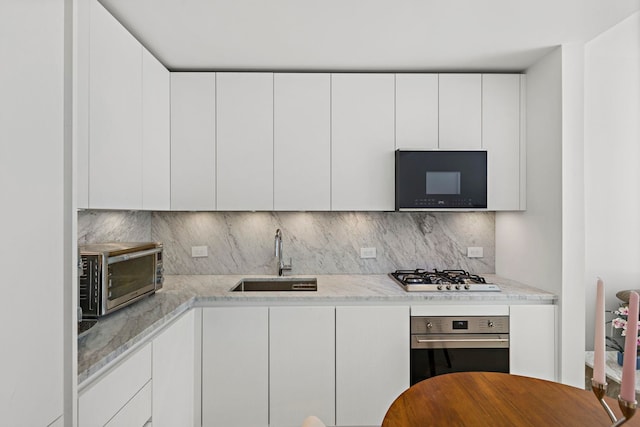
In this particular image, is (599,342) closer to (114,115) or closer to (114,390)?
(114,390)

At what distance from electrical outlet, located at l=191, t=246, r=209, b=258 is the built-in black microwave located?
154 centimetres

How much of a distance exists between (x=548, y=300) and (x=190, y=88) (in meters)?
2.76

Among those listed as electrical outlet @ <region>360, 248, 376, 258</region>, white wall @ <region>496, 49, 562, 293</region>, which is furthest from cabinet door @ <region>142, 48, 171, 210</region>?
white wall @ <region>496, 49, 562, 293</region>

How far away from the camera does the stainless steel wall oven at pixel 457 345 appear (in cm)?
240

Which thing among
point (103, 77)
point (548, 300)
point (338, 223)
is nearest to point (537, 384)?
point (548, 300)

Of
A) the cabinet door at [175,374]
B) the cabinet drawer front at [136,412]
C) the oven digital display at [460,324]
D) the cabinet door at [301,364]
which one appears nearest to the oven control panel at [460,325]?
the oven digital display at [460,324]

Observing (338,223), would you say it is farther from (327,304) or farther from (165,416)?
(165,416)

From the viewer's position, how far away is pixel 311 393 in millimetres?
2379

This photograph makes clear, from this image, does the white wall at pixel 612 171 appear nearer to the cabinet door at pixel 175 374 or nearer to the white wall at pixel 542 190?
the white wall at pixel 542 190

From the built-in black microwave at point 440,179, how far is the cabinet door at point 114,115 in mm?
1677

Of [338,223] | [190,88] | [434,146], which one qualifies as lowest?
[338,223]

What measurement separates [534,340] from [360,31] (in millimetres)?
2153

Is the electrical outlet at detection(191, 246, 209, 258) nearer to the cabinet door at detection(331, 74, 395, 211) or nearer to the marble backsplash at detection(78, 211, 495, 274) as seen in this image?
the marble backsplash at detection(78, 211, 495, 274)

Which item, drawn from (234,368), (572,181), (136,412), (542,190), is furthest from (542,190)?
(136,412)
